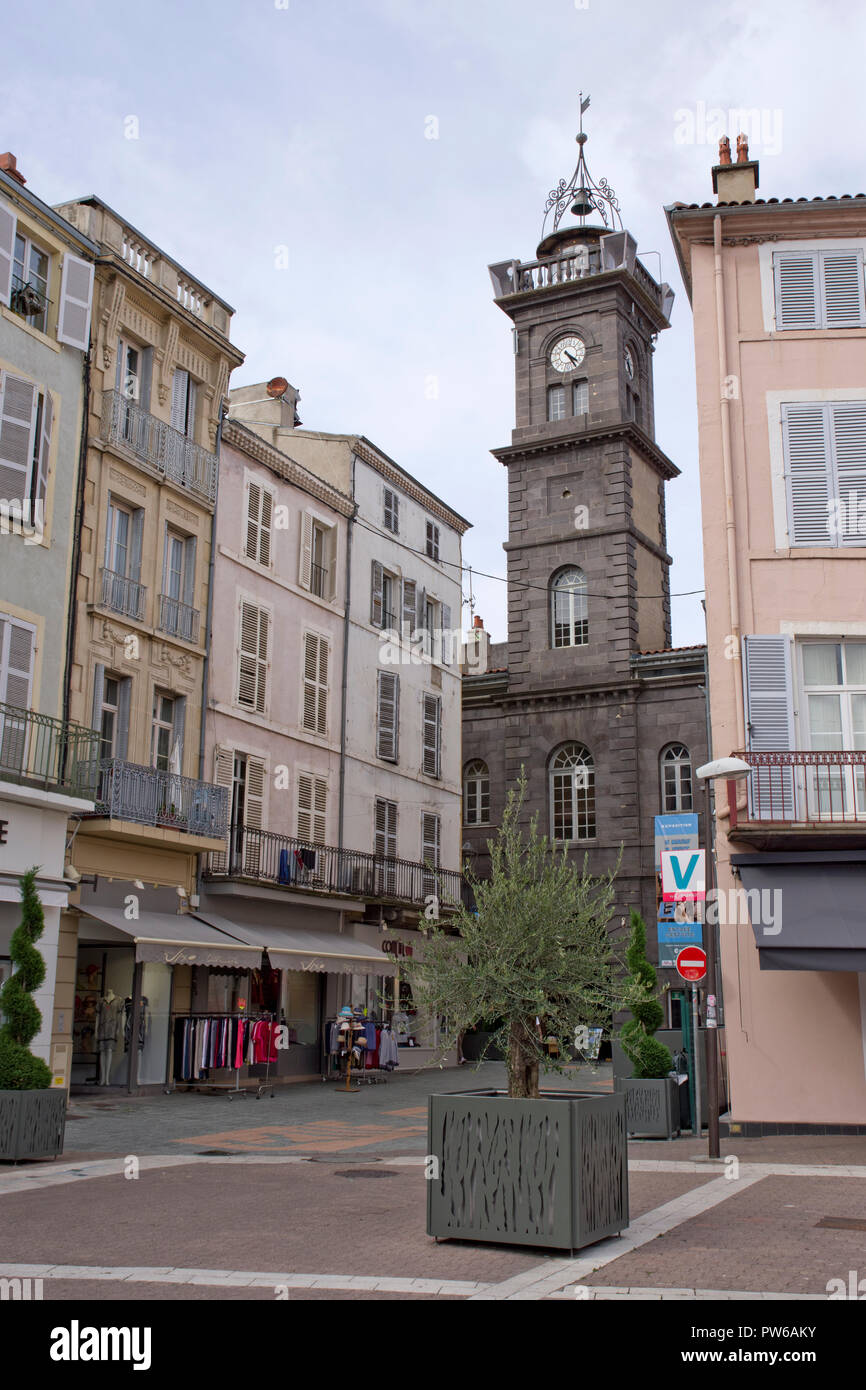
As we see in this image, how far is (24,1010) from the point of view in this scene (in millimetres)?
12969

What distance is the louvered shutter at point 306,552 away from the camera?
27.7m

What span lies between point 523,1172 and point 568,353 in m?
36.7

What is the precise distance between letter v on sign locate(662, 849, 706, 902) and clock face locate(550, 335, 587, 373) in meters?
28.9

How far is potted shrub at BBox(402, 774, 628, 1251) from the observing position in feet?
26.8

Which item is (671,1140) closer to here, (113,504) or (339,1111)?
(339,1111)

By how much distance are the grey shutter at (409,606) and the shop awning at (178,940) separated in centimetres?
1192

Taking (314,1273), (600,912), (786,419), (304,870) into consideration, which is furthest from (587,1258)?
(304,870)

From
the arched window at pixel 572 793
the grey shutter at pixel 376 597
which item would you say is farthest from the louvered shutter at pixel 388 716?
the arched window at pixel 572 793

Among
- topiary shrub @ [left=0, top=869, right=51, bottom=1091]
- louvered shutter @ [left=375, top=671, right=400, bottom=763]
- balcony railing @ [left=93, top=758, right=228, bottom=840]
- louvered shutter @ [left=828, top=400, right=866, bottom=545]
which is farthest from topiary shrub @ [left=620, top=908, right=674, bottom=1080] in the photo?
louvered shutter @ [left=375, top=671, right=400, bottom=763]

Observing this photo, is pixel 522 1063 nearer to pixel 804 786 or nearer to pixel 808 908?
pixel 808 908

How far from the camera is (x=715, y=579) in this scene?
58.2 ft

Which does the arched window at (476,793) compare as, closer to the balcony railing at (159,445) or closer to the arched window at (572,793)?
the arched window at (572,793)

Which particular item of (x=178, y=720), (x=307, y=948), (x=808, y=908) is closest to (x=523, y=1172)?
(x=808, y=908)
